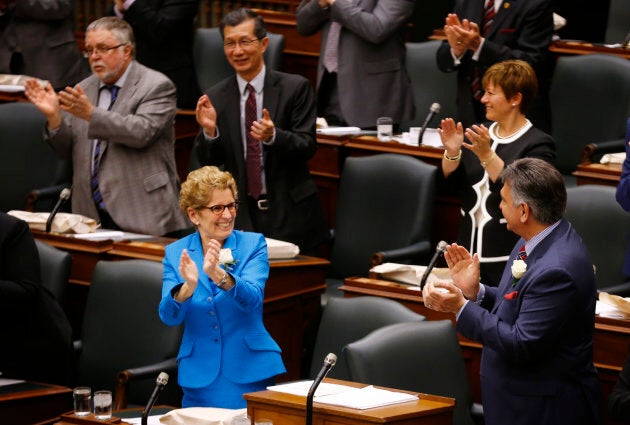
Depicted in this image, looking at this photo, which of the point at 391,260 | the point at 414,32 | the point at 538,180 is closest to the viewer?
the point at 538,180

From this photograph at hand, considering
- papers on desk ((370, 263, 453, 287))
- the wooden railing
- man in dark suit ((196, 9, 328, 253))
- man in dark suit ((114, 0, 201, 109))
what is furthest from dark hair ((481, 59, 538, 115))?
the wooden railing

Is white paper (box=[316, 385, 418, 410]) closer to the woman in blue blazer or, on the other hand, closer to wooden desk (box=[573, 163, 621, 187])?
the woman in blue blazer

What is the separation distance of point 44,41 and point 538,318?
4286 mm

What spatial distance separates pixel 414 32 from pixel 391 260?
2.88m

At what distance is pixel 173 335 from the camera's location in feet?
15.5

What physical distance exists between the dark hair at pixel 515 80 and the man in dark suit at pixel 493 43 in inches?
30.6

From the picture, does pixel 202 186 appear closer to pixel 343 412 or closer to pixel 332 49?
pixel 343 412

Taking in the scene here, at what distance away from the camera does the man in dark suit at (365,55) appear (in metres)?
6.35

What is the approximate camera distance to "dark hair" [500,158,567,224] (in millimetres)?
3682

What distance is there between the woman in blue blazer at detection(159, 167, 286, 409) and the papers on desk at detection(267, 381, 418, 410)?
20.2 inches

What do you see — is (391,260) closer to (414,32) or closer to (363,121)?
(363,121)

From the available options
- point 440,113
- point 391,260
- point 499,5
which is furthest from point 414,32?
point 391,260

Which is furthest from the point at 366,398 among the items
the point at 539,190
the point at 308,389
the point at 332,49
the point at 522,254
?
the point at 332,49

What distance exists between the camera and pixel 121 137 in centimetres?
542
